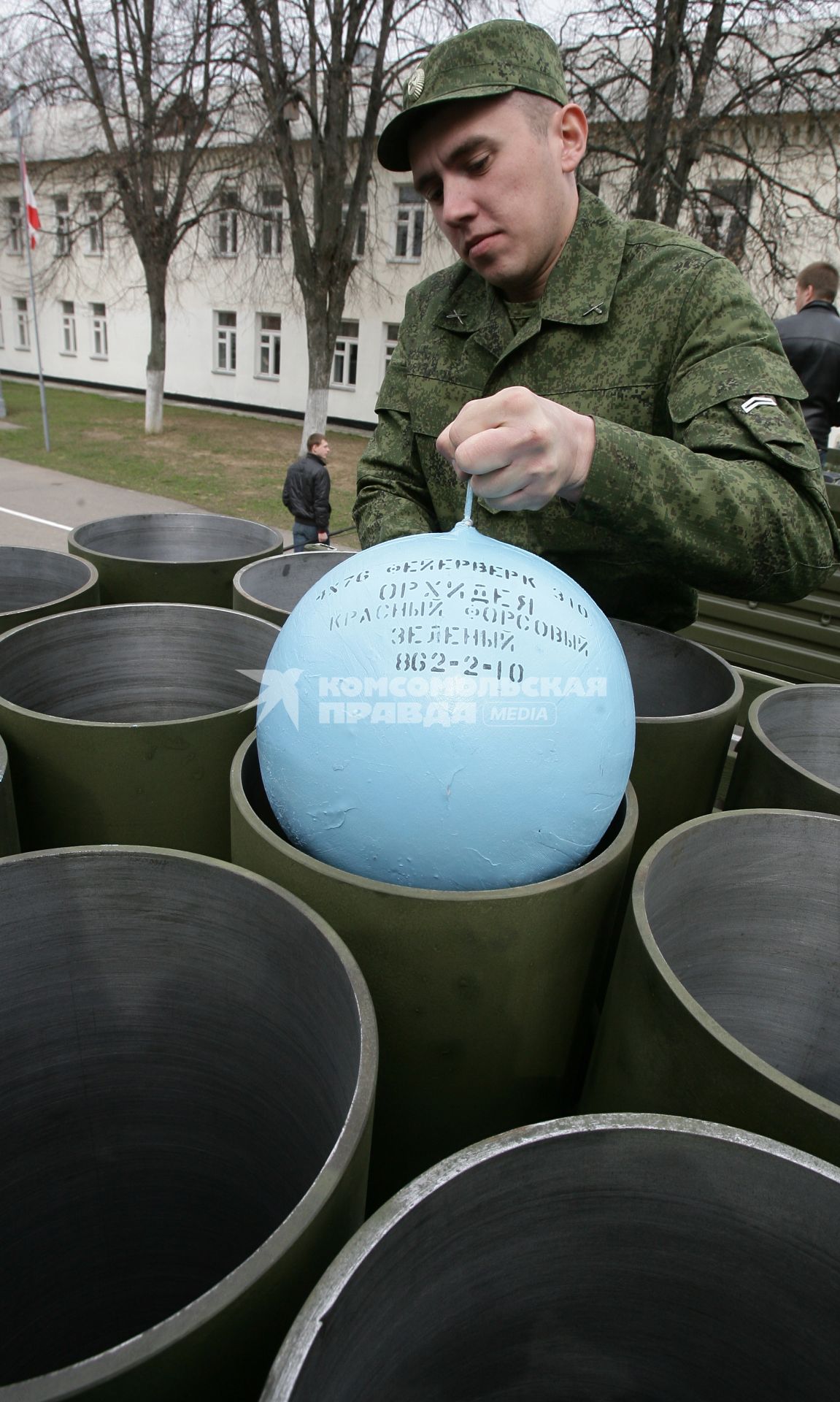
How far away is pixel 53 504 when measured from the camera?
12492 millimetres

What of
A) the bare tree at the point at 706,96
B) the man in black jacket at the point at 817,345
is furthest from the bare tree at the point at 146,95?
the man in black jacket at the point at 817,345

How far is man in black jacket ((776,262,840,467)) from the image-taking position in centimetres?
557

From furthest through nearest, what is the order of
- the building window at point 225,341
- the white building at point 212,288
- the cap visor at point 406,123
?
1. the building window at point 225,341
2. the white building at point 212,288
3. the cap visor at point 406,123

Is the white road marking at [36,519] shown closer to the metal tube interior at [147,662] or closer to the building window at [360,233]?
the building window at [360,233]

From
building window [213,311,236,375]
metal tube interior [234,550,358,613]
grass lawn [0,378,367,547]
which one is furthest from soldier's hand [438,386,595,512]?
building window [213,311,236,375]

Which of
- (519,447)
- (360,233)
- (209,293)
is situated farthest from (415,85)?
(209,293)

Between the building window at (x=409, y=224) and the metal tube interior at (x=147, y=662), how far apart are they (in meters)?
20.9

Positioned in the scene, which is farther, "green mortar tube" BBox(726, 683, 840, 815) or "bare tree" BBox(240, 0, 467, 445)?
"bare tree" BBox(240, 0, 467, 445)

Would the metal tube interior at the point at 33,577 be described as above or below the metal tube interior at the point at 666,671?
below

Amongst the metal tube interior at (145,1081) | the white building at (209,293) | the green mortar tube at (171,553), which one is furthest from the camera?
the white building at (209,293)

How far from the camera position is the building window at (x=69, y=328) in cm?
2869

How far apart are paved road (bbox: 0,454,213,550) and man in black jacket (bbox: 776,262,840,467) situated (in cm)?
747

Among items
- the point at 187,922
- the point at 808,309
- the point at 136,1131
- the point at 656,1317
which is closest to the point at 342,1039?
the point at 187,922

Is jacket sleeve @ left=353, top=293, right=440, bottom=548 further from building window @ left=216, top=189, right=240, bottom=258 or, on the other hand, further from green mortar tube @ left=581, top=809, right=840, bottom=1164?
building window @ left=216, top=189, right=240, bottom=258
